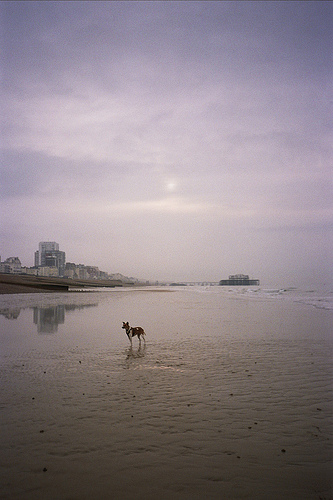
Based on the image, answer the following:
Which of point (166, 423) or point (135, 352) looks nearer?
point (166, 423)

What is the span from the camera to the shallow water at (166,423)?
4.33m

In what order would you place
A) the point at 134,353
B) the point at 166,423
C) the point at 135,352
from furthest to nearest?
the point at 135,352
the point at 134,353
the point at 166,423

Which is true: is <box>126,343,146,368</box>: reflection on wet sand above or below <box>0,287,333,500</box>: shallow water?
below

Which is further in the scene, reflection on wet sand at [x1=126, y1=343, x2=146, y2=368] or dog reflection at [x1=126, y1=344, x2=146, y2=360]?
dog reflection at [x1=126, y1=344, x2=146, y2=360]

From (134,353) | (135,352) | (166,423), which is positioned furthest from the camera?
(135,352)

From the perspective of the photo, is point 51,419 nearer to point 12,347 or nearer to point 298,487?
point 298,487

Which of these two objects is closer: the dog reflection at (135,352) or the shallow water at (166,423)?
the shallow water at (166,423)

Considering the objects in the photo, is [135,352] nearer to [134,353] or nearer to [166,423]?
[134,353]

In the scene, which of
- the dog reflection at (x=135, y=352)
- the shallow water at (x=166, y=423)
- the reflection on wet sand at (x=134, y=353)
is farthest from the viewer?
the dog reflection at (x=135, y=352)

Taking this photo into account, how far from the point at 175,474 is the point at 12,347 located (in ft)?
34.7

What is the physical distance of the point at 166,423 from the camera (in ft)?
19.9

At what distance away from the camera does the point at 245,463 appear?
4.76 m

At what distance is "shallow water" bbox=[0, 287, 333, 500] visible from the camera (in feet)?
14.2

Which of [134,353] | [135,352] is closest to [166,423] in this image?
[134,353]
